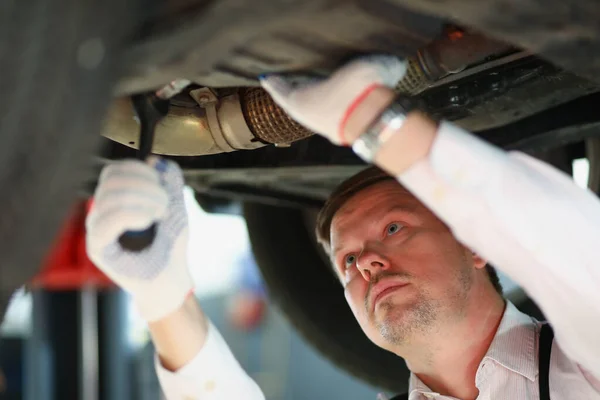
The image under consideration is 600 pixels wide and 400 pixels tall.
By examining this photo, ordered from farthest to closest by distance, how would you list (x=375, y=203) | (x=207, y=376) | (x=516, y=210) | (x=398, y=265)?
(x=375, y=203) < (x=398, y=265) < (x=207, y=376) < (x=516, y=210)

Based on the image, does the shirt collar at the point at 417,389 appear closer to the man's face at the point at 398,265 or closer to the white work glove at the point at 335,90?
the man's face at the point at 398,265

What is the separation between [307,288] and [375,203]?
0.40 metres

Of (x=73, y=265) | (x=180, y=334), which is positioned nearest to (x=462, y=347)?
(x=180, y=334)

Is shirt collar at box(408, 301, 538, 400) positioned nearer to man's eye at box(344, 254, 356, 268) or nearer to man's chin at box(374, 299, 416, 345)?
man's chin at box(374, 299, 416, 345)

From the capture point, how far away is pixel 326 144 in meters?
1.11

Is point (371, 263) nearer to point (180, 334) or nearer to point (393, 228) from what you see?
point (393, 228)

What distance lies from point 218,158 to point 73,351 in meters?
1.82

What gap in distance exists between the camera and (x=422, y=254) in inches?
41.2

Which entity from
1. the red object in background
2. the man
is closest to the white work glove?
the man

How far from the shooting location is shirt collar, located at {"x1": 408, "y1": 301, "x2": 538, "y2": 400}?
95cm

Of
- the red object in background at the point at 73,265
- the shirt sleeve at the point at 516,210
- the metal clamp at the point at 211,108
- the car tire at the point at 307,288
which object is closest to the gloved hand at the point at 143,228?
the metal clamp at the point at 211,108

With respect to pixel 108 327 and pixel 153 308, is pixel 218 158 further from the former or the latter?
pixel 108 327

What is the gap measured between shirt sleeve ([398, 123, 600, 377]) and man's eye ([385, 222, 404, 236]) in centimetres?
45

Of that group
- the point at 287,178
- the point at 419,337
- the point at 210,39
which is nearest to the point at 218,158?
the point at 287,178
